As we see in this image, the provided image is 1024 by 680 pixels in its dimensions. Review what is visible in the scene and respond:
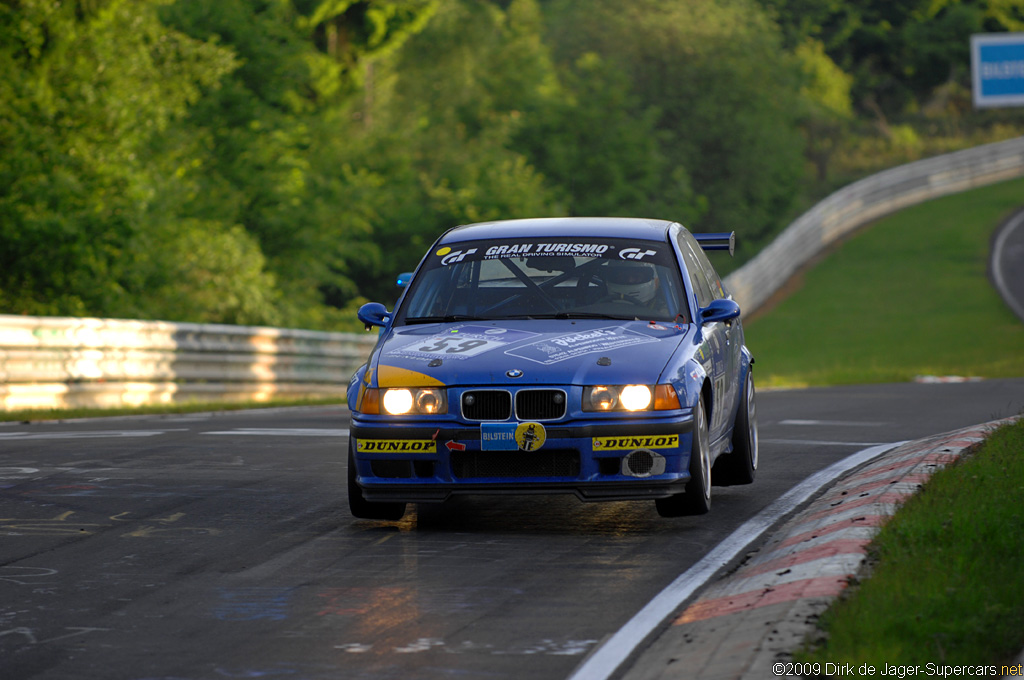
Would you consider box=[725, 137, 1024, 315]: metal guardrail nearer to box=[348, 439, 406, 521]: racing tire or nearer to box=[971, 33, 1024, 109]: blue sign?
box=[971, 33, 1024, 109]: blue sign

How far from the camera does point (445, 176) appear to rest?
50344mm

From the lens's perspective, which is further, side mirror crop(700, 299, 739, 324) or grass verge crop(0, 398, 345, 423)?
grass verge crop(0, 398, 345, 423)

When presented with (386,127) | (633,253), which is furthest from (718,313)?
(386,127)

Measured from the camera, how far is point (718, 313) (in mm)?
8750

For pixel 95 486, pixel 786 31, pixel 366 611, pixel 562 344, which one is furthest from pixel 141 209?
pixel 786 31

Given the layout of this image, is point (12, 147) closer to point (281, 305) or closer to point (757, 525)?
point (281, 305)

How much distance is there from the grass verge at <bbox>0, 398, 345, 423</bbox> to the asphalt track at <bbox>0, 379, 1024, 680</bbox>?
Result: 4.42 metres

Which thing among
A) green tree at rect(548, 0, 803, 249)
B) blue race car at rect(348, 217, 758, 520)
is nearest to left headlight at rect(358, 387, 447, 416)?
blue race car at rect(348, 217, 758, 520)

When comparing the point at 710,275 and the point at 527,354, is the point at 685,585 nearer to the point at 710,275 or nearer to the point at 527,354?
the point at 527,354

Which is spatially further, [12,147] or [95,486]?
[12,147]

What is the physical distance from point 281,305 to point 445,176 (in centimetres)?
1918

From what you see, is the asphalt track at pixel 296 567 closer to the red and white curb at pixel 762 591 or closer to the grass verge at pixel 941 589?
the red and white curb at pixel 762 591

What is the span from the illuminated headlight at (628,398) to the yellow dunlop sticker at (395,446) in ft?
2.64

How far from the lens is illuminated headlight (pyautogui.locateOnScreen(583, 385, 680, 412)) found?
7.60 meters
